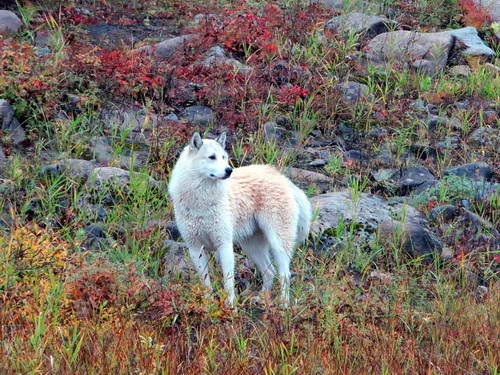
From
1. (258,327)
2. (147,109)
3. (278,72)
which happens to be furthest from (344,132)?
(258,327)

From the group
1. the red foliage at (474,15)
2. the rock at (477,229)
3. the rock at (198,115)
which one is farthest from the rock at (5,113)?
the red foliage at (474,15)

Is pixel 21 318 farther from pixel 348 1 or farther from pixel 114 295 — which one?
pixel 348 1

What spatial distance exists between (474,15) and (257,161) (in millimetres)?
7502

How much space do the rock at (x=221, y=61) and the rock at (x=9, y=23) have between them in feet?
10.0

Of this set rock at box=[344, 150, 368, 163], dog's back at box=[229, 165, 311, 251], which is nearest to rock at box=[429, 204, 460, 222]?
rock at box=[344, 150, 368, 163]

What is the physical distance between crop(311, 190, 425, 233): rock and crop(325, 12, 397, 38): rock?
5.53 meters

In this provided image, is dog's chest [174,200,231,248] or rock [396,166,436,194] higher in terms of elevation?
dog's chest [174,200,231,248]

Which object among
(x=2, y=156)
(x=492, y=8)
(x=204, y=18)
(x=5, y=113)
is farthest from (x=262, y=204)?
(x=492, y=8)

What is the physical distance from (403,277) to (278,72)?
5936 millimetres

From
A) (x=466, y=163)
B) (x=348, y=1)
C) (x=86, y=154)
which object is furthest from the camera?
(x=348, y=1)

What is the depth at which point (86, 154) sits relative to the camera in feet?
37.0

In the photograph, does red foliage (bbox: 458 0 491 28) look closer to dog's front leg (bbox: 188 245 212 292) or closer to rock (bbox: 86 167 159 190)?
rock (bbox: 86 167 159 190)

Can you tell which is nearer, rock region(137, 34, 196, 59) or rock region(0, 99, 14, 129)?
rock region(0, 99, 14, 129)

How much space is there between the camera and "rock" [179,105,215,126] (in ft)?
41.2
